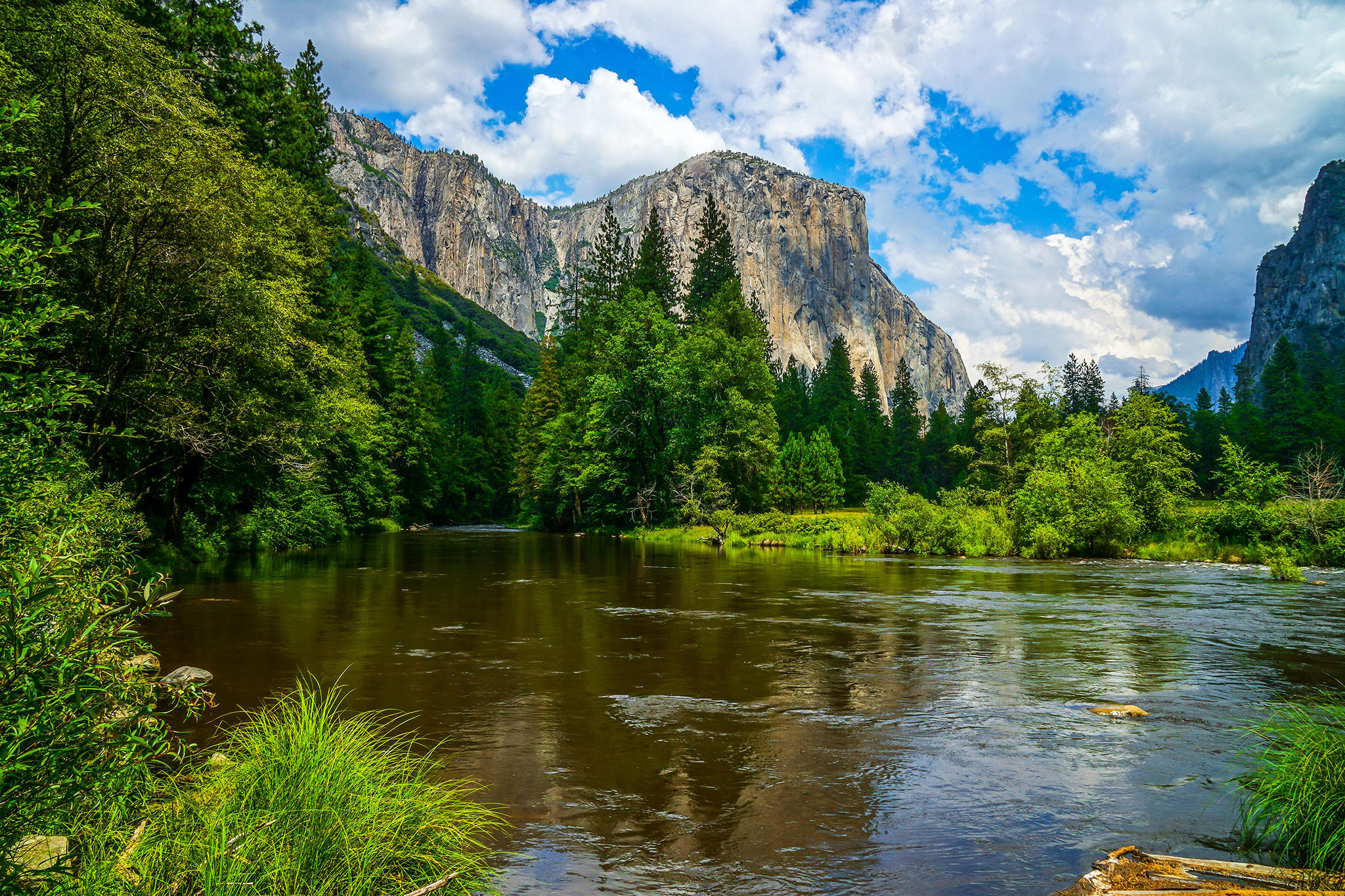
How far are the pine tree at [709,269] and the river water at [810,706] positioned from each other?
5140 cm

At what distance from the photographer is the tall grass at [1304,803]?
5.09 meters

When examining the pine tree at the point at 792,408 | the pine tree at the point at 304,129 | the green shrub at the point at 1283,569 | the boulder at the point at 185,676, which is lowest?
the boulder at the point at 185,676

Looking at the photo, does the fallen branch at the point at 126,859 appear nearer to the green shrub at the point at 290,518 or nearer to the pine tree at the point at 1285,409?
the green shrub at the point at 290,518

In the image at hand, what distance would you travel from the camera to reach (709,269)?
70625mm

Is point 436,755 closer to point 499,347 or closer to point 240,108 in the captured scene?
point 240,108

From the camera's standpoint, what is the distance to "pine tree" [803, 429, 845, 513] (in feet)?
239

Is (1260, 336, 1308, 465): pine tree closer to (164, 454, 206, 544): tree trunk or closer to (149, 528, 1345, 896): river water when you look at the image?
(149, 528, 1345, 896): river water

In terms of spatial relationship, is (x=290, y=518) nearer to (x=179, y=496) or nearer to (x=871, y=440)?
(x=179, y=496)

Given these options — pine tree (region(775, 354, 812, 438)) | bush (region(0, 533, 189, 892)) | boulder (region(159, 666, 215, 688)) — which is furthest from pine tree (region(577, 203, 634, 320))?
bush (region(0, 533, 189, 892))

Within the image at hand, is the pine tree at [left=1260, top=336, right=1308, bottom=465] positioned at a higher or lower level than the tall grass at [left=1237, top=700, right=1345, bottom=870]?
higher

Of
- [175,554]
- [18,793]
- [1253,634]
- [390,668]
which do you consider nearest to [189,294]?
[175,554]

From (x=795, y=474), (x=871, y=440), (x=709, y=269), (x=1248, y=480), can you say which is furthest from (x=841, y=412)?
(x=1248, y=480)

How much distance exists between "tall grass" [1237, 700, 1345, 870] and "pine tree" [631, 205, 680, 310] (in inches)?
2397

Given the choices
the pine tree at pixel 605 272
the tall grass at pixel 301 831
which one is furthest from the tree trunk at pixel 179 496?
the pine tree at pixel 605 272
